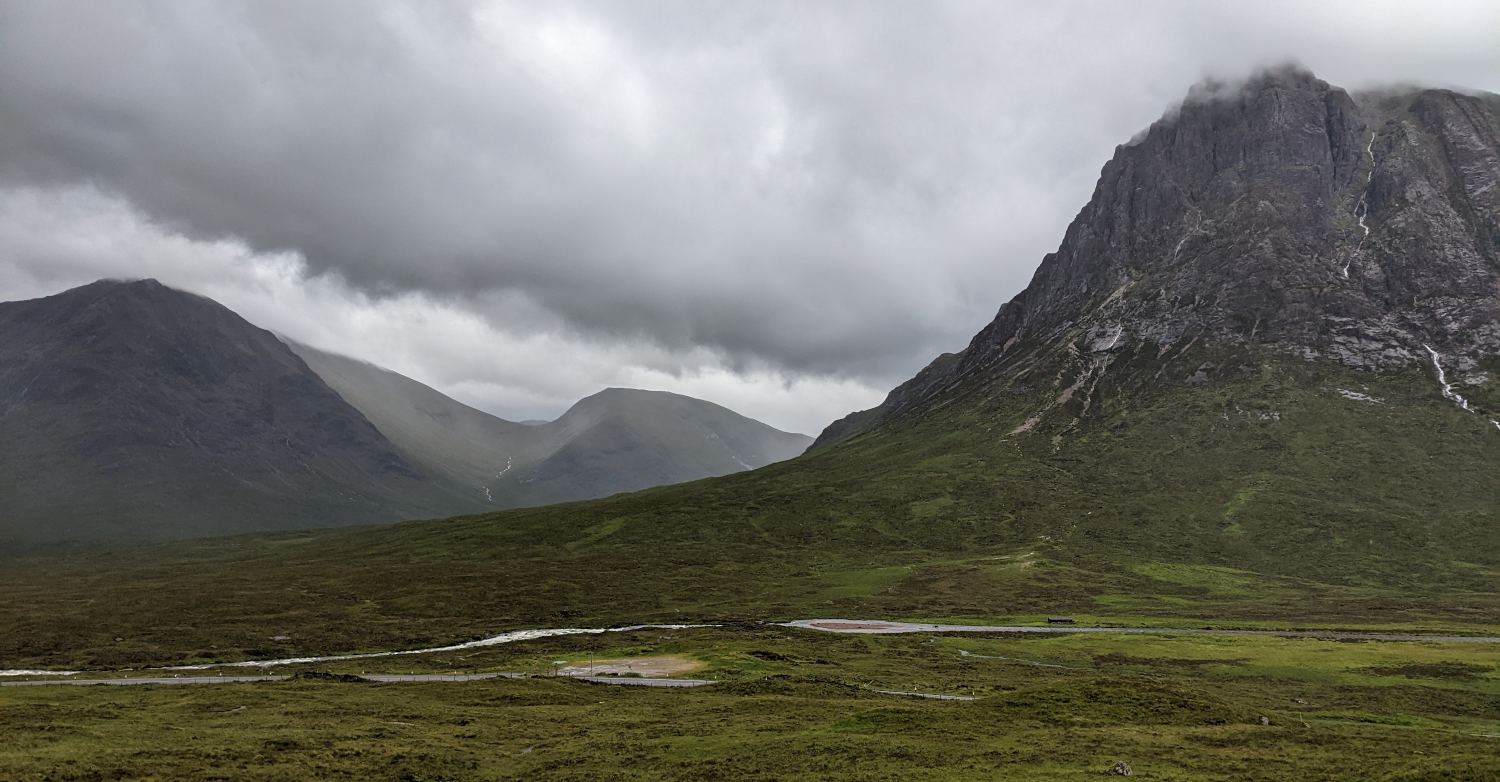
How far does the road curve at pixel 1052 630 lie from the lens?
332 ft

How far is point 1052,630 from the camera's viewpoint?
118188 millimetres

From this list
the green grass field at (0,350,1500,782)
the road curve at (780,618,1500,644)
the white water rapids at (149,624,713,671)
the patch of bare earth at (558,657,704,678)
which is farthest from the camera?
the road curve at (780,618,1500,644)

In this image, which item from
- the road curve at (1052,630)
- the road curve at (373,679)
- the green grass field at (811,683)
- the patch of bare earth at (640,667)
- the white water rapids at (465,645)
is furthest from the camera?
the road curve at (1052,630)

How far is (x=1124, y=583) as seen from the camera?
173 m

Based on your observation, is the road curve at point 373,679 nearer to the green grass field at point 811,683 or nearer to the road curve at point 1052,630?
the green grass field at point 811,683

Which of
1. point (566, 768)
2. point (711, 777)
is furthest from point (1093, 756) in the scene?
point (566, 768)

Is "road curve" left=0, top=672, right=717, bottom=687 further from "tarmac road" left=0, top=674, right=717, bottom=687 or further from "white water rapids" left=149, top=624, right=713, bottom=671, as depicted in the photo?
Result: "white water rapids" left=149, top=624, right=713, bottom=671

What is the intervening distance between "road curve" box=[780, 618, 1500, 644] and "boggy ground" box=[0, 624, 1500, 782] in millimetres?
11328

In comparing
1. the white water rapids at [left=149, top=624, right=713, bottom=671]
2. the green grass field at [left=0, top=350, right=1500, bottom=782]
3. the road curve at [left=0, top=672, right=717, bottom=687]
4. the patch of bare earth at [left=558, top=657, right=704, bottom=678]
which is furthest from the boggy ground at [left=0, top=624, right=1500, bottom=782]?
the white water rapids at [left=149, top=624, right=713, bottom=671]

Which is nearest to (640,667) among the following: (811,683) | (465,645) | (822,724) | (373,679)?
(811,683)

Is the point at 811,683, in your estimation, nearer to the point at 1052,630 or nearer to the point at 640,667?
the point at 640,667

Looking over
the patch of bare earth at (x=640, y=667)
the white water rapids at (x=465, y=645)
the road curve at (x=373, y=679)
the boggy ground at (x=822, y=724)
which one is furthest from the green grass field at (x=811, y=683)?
the road curve at (x=373, y=679)

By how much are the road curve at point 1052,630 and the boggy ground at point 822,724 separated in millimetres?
11328

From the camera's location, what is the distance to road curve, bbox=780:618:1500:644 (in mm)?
101188
